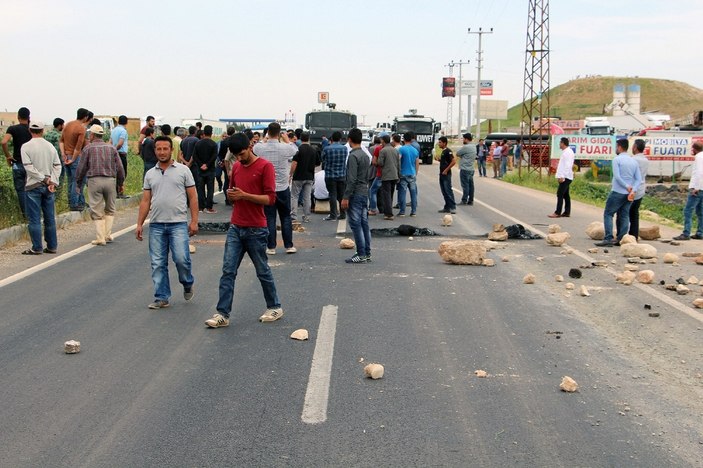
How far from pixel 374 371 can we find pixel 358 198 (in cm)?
564

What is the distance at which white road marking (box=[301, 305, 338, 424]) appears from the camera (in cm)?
541

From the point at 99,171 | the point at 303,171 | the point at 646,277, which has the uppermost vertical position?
the point at 99,171

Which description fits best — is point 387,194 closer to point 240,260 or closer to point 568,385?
point 240,260

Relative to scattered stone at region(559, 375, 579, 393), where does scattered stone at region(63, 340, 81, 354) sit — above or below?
above

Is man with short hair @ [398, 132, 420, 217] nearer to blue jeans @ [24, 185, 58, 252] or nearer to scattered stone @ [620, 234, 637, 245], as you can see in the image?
scattered stone @ [620, 234, 637, 245]

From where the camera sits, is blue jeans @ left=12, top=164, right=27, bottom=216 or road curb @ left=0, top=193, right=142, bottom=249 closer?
blue jeans @ left=12, top=164, right=27, bottom=216

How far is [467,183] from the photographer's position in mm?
21422

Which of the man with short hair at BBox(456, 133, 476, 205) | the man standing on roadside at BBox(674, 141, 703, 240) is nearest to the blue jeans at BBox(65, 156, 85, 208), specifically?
the man with short hair at BBox(456, 133, 476, 205)

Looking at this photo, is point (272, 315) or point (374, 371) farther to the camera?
point (272, 315)

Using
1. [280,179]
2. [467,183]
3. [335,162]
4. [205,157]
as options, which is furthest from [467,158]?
[280,179]

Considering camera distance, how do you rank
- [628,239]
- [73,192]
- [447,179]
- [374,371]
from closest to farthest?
[374,371] → [628,239] → [73,192] → [447,179]

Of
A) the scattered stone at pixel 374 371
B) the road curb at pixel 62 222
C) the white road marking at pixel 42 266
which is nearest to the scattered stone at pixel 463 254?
the white road marking at pixel 42 266

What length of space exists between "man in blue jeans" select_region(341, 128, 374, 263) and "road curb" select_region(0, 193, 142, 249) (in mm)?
5687

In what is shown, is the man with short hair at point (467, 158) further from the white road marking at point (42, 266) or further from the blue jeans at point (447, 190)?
the white road marking at point (42, 266)
